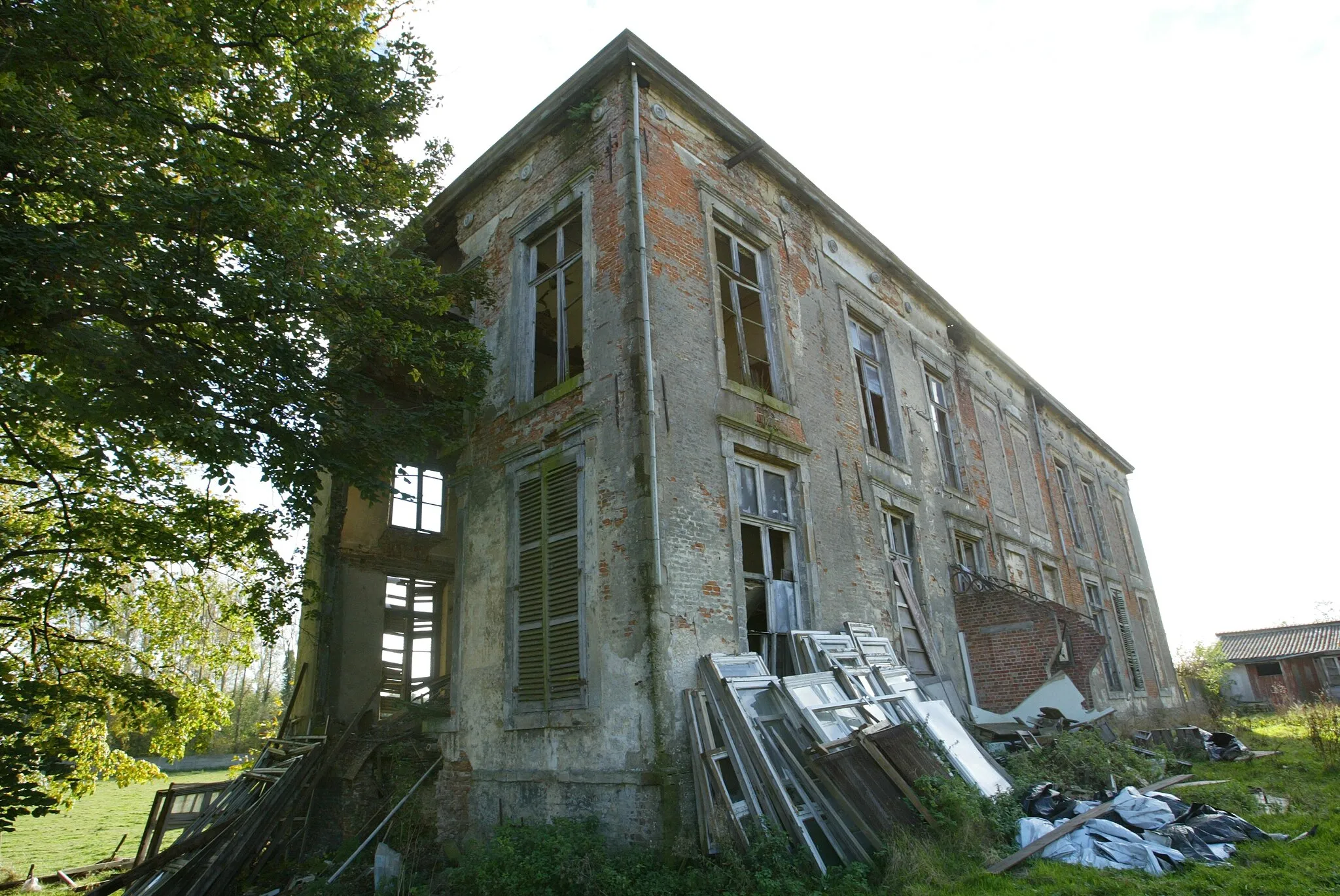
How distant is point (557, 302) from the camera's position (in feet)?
32.1

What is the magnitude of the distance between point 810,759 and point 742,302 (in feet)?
24.1

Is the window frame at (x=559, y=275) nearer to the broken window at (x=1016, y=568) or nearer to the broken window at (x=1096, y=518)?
the broken window at (x=1016, y=568)

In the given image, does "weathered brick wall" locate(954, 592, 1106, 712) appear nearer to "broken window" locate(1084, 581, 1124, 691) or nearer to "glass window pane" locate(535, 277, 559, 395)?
"broken window" locate(1084, 581, 1124, 691)

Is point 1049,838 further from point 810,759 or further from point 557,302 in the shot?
point 557,302

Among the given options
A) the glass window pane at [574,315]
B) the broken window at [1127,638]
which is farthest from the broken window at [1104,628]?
the glass window pane at [574,315]

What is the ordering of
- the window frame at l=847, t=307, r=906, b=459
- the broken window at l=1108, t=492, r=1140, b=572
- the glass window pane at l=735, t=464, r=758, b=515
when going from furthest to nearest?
1. the broken window at l=1108, t=492, r=1140, b=572
2. the window frame at l=847, t=307, r=906, b=459
3. the glass window pane at l=735, t=464, r=758, b=515

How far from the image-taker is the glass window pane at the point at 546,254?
10320 mm

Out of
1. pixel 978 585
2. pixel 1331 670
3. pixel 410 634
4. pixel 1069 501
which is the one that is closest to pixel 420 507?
pixel 410 634

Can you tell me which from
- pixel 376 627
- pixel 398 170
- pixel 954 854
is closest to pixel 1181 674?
pixel 954 854

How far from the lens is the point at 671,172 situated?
958 cm

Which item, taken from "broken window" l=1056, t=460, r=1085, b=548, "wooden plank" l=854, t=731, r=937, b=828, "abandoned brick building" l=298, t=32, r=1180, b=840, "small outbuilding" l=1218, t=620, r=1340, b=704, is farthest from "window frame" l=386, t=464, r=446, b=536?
"small outbuilding" l=1218, t=620, r=1340, b=704

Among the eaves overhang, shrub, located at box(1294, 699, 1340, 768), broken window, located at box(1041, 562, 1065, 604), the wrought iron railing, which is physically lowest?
shrub, located at box(1294, 699, 1340, 768)

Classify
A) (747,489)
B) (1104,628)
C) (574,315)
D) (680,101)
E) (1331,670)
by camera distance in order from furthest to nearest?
1. (1331,670)
2. (1104,628)
3. (574,315)
4. (680,101)
5. (747,489)

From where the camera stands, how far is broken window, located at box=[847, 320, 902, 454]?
1247 centimetres
